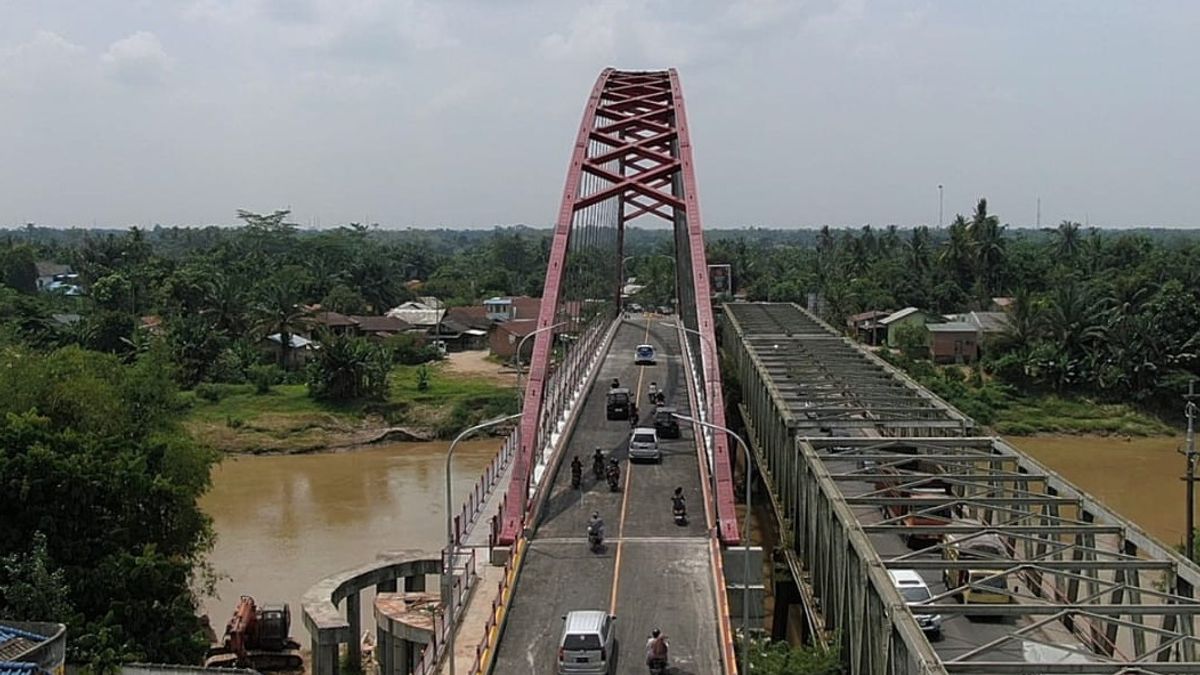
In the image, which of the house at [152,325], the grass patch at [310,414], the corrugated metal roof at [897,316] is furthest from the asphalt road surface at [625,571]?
the corrugated metal roof at [897,316]

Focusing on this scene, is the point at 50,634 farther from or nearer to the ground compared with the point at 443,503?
farther from the ground

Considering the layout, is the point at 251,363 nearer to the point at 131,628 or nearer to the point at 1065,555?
the point at 131,628

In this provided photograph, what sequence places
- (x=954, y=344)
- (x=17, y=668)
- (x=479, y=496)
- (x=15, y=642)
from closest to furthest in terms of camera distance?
(x=17, y=668)
(x=15, y=642)
(x=479, y=496)
(x=954, y=344)

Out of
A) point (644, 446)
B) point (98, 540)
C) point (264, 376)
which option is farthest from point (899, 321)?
point (98, 540)

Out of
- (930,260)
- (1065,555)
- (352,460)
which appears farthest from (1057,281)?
(1065,555)

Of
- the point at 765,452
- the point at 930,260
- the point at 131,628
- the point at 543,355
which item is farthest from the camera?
the point at 930,260

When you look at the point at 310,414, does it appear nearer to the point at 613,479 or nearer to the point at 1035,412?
the point at 1035,412
